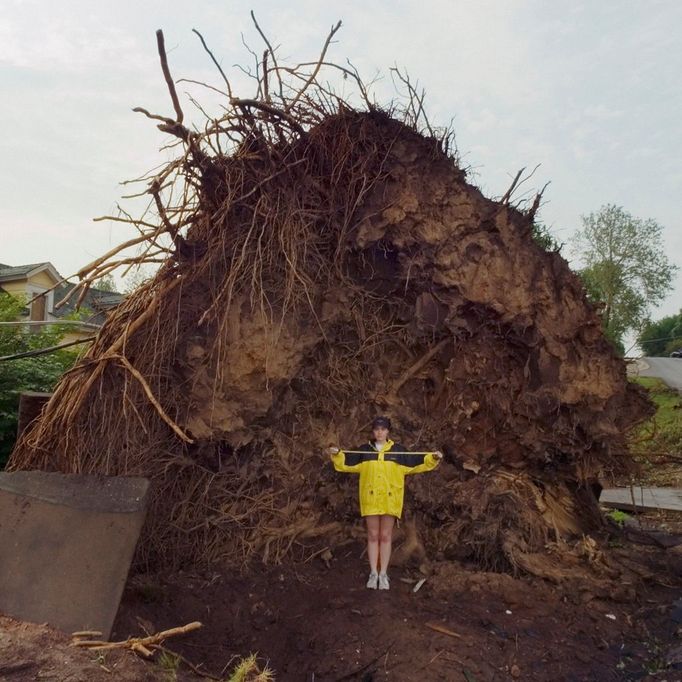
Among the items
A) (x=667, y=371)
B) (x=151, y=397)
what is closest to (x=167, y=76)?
(x=151, y=397)

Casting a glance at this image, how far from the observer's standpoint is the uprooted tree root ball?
6277mm

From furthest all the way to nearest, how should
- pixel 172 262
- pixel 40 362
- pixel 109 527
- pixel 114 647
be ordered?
pixel 40 362, pixel 172 262, pixel 109 527, pixel 114 647

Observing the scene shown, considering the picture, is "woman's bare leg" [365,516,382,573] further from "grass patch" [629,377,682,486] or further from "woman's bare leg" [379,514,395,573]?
"grass patch" [629,377,682,486]

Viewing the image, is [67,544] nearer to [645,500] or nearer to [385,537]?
[385,537]

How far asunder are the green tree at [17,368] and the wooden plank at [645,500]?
7.95 meters

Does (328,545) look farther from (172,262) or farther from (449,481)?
(172,262)

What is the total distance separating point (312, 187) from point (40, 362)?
18.0 feet

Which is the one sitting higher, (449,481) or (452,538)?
(449,481)

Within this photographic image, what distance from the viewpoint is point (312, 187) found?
6.84 m

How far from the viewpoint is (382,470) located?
6215 millimetres

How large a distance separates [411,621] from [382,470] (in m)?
1.27

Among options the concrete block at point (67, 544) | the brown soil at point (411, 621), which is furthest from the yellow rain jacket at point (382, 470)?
the concrete block at point (67, 544)

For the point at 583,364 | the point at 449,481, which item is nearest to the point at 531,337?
the point at 583,364

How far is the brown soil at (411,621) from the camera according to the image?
5.16 m
